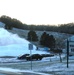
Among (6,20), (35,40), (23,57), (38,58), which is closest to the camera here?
(38,58)

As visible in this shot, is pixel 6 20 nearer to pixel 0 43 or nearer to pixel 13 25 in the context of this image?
pixel 13 25

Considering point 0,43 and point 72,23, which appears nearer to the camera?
point 0,43

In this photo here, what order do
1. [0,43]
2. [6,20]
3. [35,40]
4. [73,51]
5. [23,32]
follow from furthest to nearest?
1. [6,20]
2. [23,32]
3. [35,40]
4. [0,43]
5. [73,51]

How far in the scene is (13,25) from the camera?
183 m

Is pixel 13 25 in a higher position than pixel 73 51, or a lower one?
higher

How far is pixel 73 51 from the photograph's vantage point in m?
72.9

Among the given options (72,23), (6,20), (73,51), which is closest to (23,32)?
(6,20)

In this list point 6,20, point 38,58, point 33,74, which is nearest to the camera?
point 33,74

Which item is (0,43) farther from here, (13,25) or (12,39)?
(13,25)

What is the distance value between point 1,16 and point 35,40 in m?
52.2

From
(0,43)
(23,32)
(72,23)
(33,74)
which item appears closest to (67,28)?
(72,23)

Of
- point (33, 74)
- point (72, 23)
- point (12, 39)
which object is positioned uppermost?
point (72, 23)

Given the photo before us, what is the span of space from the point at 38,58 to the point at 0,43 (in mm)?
56883

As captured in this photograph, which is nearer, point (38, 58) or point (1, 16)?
point (38, 58)
